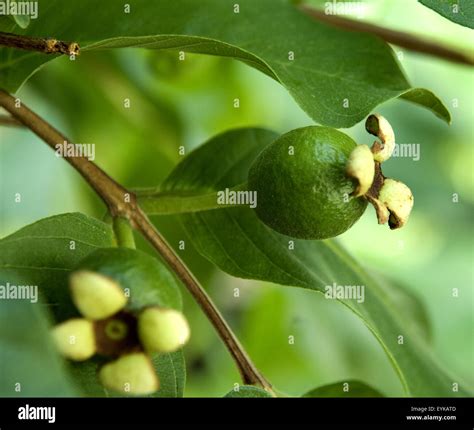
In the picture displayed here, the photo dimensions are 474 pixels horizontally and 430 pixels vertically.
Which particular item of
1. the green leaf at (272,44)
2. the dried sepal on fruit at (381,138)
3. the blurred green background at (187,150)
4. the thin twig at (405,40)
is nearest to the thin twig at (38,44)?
the green leaf at (272,44)

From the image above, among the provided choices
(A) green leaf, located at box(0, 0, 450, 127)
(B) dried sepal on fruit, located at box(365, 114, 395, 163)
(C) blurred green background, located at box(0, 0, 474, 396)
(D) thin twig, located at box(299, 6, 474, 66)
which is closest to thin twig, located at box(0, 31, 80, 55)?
(A) green leaf, located at box(0, 0, 450, 127)

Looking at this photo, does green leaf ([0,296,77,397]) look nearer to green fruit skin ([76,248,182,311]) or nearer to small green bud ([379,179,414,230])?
green fruit skin ([76,248,182,311])

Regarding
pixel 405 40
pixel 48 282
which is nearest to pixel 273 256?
pixel 48 282

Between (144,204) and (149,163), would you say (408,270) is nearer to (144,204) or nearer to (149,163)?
(149,163)

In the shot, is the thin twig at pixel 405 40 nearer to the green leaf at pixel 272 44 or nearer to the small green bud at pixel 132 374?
the green leaf at pixel 272 44

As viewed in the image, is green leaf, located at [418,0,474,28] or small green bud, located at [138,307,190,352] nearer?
small green bud, located at [138,307,190,352]
